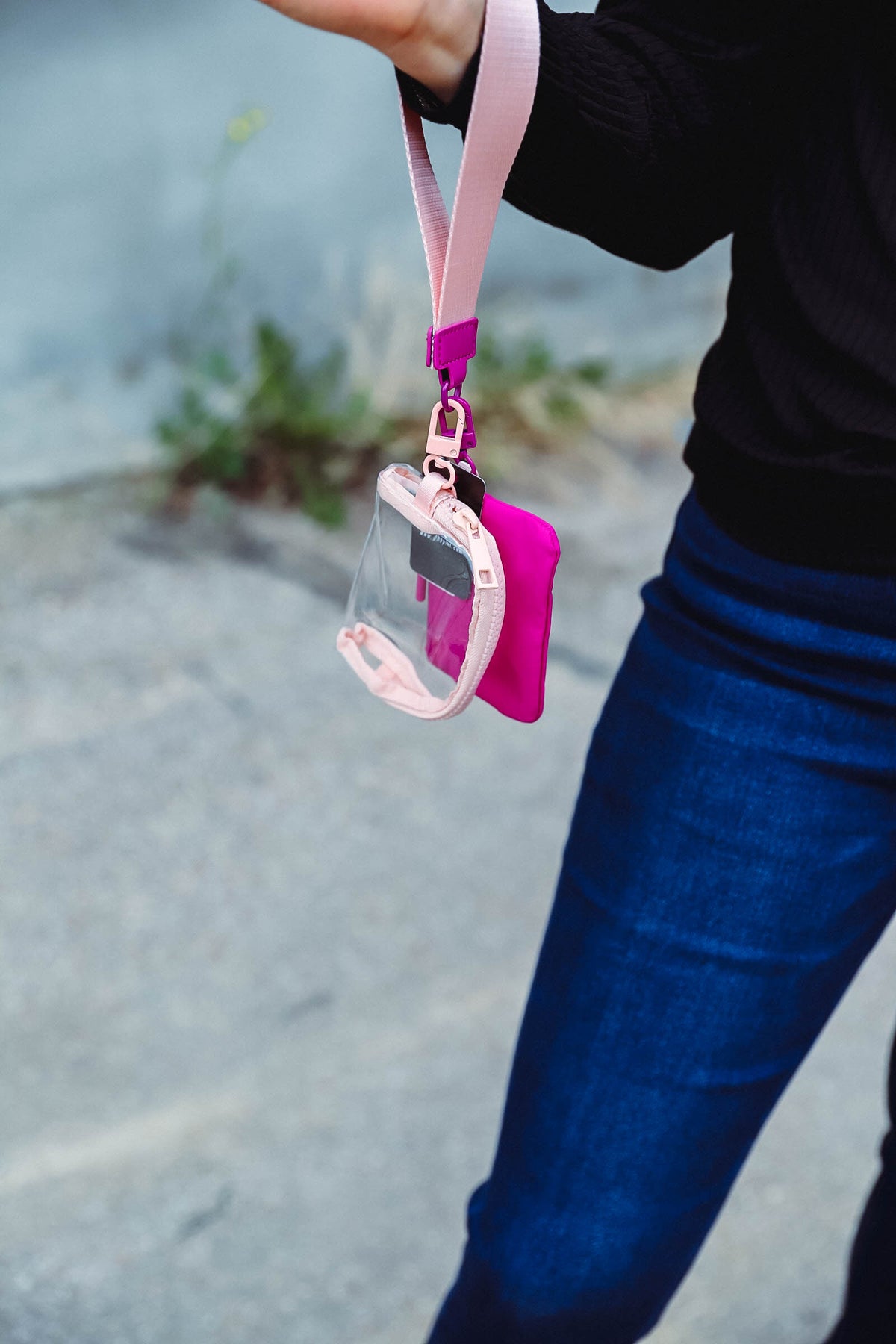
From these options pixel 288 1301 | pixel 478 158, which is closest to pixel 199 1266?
pixel 288 1301

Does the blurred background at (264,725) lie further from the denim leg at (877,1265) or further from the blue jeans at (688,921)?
the blue jeans at (688,921)

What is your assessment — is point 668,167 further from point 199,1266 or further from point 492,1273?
point 199,1266

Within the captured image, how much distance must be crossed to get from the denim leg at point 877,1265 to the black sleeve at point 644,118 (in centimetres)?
72

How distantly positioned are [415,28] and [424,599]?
38cm

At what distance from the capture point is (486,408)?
133 inches

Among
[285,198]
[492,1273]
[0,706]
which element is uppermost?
[492,1273]

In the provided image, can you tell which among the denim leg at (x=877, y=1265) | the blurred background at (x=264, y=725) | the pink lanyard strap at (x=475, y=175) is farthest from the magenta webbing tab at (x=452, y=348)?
the denim leg at (x=877, y=1265)

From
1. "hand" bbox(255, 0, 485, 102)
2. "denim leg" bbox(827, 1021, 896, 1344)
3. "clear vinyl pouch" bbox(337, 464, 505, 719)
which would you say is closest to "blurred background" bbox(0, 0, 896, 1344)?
"denim leg" bbox(827, 1021, 896, 1344)

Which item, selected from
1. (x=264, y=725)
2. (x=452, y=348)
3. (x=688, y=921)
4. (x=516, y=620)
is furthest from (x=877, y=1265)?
(x=264, y=725)

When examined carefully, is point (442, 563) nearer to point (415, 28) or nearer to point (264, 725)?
point (415, 28)

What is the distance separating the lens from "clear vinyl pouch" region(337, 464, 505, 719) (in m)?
0.86

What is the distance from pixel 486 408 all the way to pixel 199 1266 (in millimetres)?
2291

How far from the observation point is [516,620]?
2.95 feet

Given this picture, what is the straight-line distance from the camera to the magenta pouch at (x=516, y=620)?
861 millimetres
